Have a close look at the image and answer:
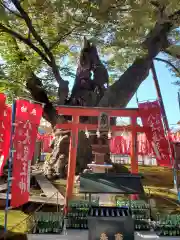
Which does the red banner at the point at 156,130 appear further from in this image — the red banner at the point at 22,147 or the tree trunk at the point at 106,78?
the red banner at the point at 22,147

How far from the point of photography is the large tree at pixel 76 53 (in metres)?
8.45

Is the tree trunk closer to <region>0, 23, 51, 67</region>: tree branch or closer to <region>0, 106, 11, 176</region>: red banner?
<region>0, 23, 51, 67</region>: tree branch

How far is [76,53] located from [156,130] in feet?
25.7

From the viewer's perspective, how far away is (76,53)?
13953 mm

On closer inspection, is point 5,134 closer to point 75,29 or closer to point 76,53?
point 75,29

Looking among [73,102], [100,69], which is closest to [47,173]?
[73,102]

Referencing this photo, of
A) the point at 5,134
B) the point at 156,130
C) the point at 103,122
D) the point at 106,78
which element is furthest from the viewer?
the point at 106,78

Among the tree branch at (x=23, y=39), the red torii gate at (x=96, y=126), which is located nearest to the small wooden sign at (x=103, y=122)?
the red torii gate at (x=96, y=126)

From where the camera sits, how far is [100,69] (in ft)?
41.8

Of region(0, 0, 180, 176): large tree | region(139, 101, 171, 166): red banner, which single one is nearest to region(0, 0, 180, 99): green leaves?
region(0, 0, 180, 176): large tree

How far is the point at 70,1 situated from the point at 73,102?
6.59 meters

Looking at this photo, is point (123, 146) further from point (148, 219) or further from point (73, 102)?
point (148, 219)

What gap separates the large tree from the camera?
8445 millimetres

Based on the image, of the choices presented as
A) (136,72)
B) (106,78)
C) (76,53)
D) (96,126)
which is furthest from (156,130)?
(76,53)
